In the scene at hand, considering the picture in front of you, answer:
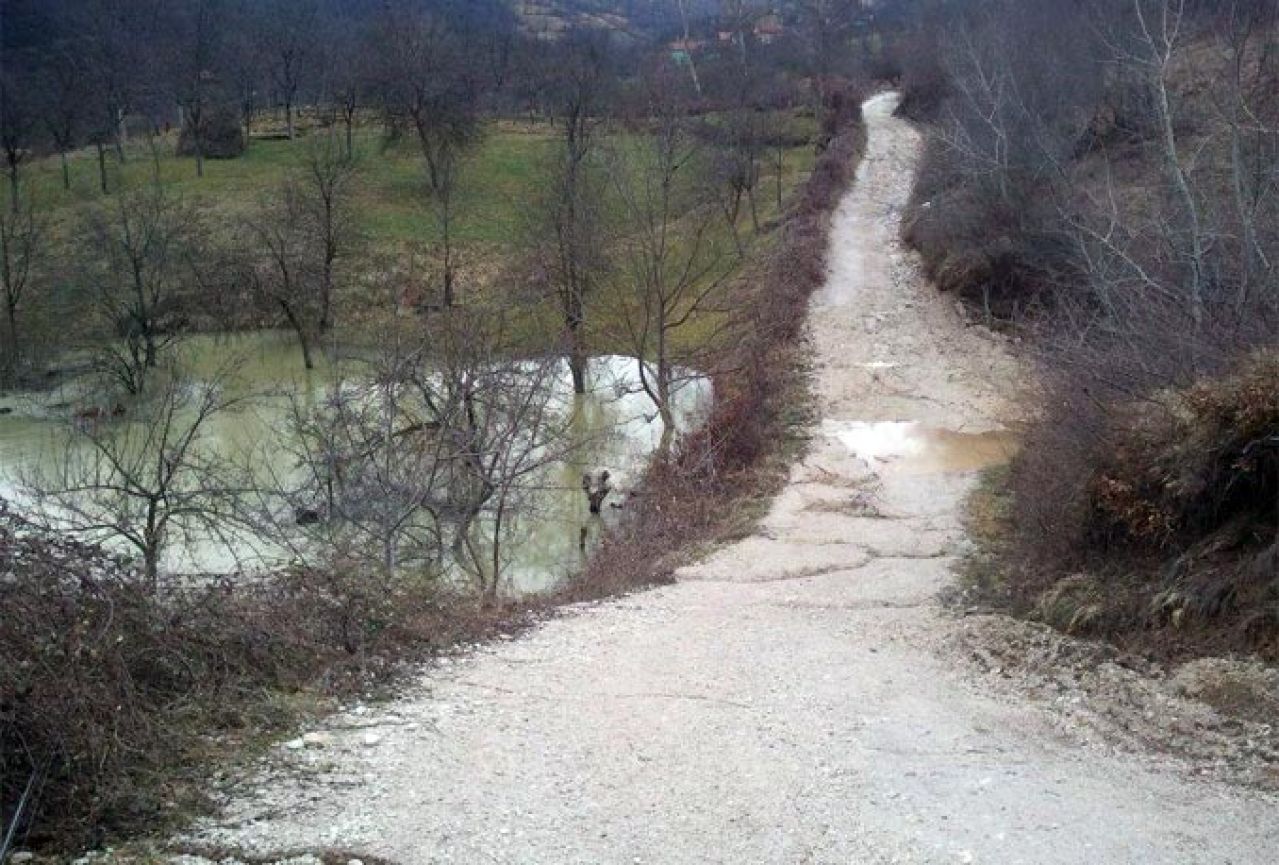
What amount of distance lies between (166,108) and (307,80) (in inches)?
330

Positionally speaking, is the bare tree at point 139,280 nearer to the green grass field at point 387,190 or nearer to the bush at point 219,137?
the green grass field at point 387,190

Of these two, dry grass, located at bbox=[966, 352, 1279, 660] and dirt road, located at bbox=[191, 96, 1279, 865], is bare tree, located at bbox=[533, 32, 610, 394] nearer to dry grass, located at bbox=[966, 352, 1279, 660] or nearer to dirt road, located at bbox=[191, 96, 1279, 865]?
dirt road, located at bbox=[191, 96, 1279, 865]

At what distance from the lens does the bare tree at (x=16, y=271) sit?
113ft

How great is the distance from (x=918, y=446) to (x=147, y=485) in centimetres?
1325

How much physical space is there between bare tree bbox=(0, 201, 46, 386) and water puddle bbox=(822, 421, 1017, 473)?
26.0 m

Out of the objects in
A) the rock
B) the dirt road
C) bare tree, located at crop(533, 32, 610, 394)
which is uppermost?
bare tree, located at crop(533, 32, 610, 394)

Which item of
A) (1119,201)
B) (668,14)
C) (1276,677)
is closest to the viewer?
Result: (1276,677)

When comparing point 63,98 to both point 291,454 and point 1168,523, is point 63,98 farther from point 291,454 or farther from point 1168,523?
point 1168,523

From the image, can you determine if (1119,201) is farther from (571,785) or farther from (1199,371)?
(571,785)

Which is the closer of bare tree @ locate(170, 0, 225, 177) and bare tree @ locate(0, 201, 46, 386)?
bare tree @ locate(0, 201, 46, 386)

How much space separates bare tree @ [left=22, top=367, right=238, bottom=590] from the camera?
490 inches

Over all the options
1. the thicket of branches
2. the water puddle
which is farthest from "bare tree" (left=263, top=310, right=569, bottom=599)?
the thicket of branches

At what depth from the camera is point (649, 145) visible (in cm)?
4262

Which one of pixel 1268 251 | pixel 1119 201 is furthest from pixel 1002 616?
pixel 1119 201
